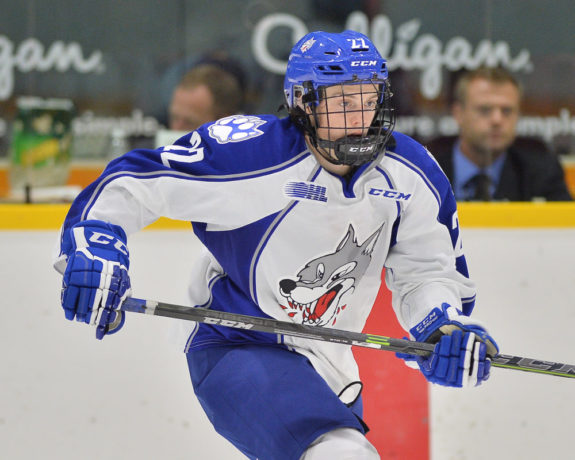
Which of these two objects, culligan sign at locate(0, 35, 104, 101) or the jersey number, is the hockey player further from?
culligan sign at locate(0, 35, 104, 101)

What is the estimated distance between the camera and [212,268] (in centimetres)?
207

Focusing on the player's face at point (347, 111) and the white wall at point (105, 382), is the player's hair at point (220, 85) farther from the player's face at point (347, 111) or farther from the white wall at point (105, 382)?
the player's face at point (347, 111)

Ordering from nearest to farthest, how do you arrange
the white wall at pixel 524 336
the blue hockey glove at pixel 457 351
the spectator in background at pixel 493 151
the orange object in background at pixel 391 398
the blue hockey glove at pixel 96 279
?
1. the blue hockey glove at pixel 96 279
2. the blue hockey glove at pixel 457 351
3. the orange object in background at pixel 391 398
4. the white wall at pixel 524 336
5. the spectator in background at pixel 493 151

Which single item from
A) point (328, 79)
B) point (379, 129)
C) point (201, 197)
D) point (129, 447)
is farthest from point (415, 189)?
point (129, 447)

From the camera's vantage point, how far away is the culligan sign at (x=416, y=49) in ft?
Answer: 11.3

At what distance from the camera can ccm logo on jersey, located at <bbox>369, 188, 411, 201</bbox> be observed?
1.93 metres

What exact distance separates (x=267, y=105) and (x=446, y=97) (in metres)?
0.68

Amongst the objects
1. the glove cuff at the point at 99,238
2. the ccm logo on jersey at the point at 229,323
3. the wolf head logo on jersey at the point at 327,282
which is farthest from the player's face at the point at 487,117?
the glove cuff at the point at 99,238

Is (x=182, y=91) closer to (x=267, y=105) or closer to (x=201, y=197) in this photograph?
(x=267, y=105)

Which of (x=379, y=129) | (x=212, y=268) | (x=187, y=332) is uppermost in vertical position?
(x=379, y=129)

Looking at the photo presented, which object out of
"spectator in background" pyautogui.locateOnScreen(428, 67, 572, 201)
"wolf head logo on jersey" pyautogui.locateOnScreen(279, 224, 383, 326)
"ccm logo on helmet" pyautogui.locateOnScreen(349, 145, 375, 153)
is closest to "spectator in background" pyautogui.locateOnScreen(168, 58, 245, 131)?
"spectator in background" pyautogui.locateOnScreen(428, 67, 572, 201)

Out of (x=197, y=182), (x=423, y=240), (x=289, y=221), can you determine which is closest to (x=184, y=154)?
(x=197, y=182)

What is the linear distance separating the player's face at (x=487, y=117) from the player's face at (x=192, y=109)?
3.01 ft

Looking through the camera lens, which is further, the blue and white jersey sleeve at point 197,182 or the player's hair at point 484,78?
the player's hair at point 484,78
